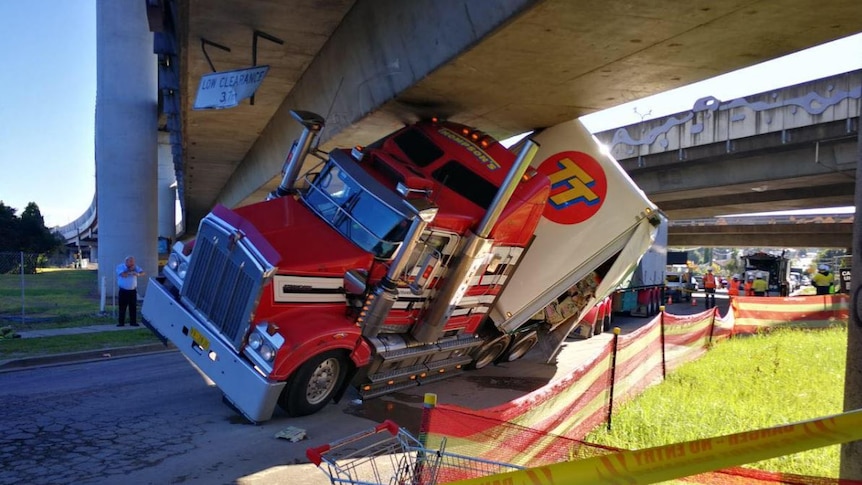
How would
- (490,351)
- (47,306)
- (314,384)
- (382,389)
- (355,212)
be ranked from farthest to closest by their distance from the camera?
(47,306) → (490,351) → (382,389) → (355,212) → (314,384)

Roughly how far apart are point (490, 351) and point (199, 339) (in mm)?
4908

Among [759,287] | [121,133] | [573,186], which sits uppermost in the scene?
[121,133]

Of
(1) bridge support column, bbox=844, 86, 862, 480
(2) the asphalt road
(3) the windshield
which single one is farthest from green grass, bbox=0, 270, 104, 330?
(1) bridge support column, bbox=844, 86, 862, 480

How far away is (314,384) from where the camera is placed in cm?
720

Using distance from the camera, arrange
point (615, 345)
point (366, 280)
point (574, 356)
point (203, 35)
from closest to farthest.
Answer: point (615, 345), point (366, 280), point (203, 35), point (574, 356)

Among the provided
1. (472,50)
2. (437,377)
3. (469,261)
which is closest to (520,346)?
(437,377)

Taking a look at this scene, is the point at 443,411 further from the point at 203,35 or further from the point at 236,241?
the point at 203,35

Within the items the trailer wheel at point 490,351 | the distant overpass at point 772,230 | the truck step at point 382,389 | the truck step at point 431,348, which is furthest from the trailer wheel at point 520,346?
the distant overpass at point 772,230

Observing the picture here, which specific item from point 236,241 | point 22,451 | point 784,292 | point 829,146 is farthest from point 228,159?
point 784,292

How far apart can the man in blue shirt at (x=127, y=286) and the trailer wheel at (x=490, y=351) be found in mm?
8340

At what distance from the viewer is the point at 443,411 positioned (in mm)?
3646

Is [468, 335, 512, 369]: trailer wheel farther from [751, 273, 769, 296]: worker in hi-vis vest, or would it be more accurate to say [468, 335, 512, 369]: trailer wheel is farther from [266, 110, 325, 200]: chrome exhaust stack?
[751, 273, 769, 296]: worker in hi-vis vest

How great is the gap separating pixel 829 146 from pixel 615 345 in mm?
15784

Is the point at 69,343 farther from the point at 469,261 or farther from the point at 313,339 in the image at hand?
the point at 469,261
